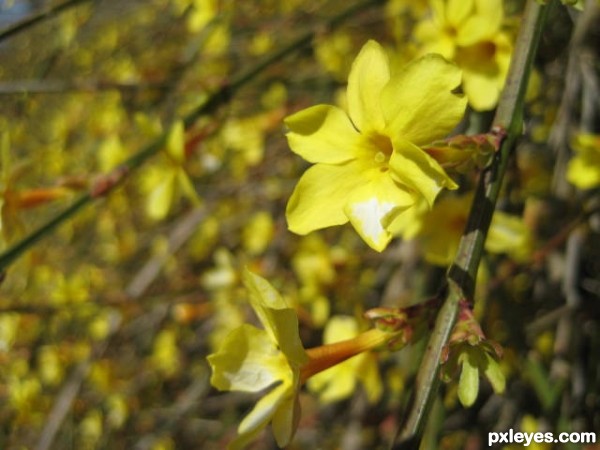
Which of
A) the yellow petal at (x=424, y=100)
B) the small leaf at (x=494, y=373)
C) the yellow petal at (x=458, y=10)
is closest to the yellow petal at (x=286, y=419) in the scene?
the small leaf at (x=494, y=373)

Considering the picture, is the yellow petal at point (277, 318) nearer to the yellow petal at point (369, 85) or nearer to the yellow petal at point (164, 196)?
the yellow petal at point (369, 85)

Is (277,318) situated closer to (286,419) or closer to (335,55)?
(286,419)

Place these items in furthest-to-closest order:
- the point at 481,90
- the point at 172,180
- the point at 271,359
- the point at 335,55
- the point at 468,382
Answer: the point at 335,55 → the point at 172,180 → the point at 481,90 → the point at 271,359 → the point at 468,382

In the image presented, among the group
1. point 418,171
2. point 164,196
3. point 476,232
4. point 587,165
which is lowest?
point 587,165

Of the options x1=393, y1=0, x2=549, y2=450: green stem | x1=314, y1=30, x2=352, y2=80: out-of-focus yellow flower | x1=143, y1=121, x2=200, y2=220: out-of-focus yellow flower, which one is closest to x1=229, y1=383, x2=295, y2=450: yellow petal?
x1=393, y1=0, x2=549, y2=450: green stem

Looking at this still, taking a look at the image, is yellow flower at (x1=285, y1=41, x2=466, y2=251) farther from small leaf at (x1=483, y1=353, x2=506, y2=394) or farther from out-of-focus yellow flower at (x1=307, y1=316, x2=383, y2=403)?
out-of-focus yellow flower at (x1=307, y1=316, x2=383, y2=403)

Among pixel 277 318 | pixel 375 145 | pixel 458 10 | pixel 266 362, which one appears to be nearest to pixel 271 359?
pixel 266 362
